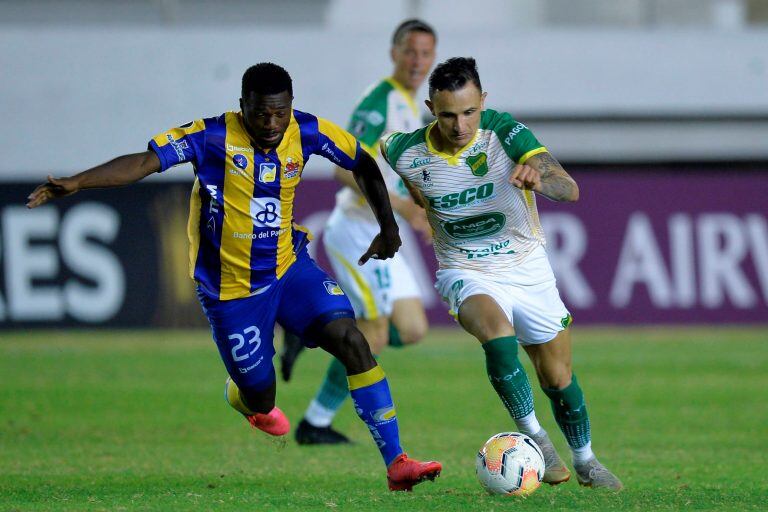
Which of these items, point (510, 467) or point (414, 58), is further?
point (414, 58)

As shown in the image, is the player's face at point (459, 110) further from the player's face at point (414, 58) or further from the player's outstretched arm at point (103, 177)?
the player's face at point (414, 58)

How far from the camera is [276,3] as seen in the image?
70.6ft

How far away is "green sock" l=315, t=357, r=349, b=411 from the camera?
909 centimetres

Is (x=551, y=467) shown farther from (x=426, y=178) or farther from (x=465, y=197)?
(x=426, y=178)

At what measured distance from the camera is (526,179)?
6219 mm

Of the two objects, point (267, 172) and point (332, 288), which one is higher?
point (267, 172)

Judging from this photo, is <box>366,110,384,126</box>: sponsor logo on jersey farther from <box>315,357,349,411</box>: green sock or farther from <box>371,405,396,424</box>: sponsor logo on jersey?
<box>371,405,396,424</box>: sponsor logo on jersey

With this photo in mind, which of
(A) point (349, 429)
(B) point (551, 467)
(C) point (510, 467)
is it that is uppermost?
(C) point (510, 467)

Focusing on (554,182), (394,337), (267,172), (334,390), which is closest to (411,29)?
(394,337)

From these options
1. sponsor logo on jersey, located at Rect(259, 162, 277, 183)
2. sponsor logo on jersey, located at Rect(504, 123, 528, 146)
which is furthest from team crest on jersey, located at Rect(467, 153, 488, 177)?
sponsor logo on jersey, located at Rect(259, 162, 277, 183)

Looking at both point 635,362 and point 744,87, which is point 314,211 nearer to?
point 635,362

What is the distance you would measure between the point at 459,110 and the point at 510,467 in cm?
177

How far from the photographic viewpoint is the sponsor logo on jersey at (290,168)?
698 centimetres

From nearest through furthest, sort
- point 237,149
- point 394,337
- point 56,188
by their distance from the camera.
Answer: point 56,188
point 237,149
point 394,337
